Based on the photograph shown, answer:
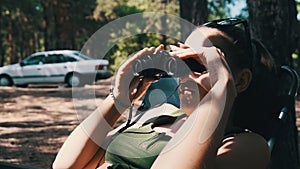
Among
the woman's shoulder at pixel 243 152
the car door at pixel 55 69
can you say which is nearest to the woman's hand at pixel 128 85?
the woman's shoulder at pixel 243 152

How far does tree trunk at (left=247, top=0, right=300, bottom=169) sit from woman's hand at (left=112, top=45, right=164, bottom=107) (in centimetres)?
152

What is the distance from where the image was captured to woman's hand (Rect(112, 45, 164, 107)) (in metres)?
2.16

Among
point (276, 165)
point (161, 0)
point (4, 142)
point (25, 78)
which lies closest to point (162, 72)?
point (276, 165)

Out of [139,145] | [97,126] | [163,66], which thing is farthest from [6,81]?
[163,66]

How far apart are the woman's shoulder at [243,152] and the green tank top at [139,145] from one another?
11.7 inches

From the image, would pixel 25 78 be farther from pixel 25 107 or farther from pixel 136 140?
pixel 136 140

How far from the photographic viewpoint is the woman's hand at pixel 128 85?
2.16 metres

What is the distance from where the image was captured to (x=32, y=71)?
1838 centimetres

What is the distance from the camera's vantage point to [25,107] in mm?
10680

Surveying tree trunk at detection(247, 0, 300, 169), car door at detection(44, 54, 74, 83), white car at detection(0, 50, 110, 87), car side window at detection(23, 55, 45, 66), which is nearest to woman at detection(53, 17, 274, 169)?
tree trunk at detection(247, 0, 300, 169)

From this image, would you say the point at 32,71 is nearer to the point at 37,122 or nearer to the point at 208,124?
the point at 37,122

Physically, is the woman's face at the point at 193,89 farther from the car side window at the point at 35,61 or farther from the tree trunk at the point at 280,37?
the car side window at the point at 35,61

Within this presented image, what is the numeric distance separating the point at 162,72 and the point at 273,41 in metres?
1.68

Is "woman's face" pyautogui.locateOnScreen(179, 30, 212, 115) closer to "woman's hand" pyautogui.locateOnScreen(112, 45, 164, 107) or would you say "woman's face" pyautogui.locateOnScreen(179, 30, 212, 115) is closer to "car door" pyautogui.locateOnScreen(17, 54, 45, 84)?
"woman's hand" pyautogui.locateOnScreen(112, 45, 164, 107)
